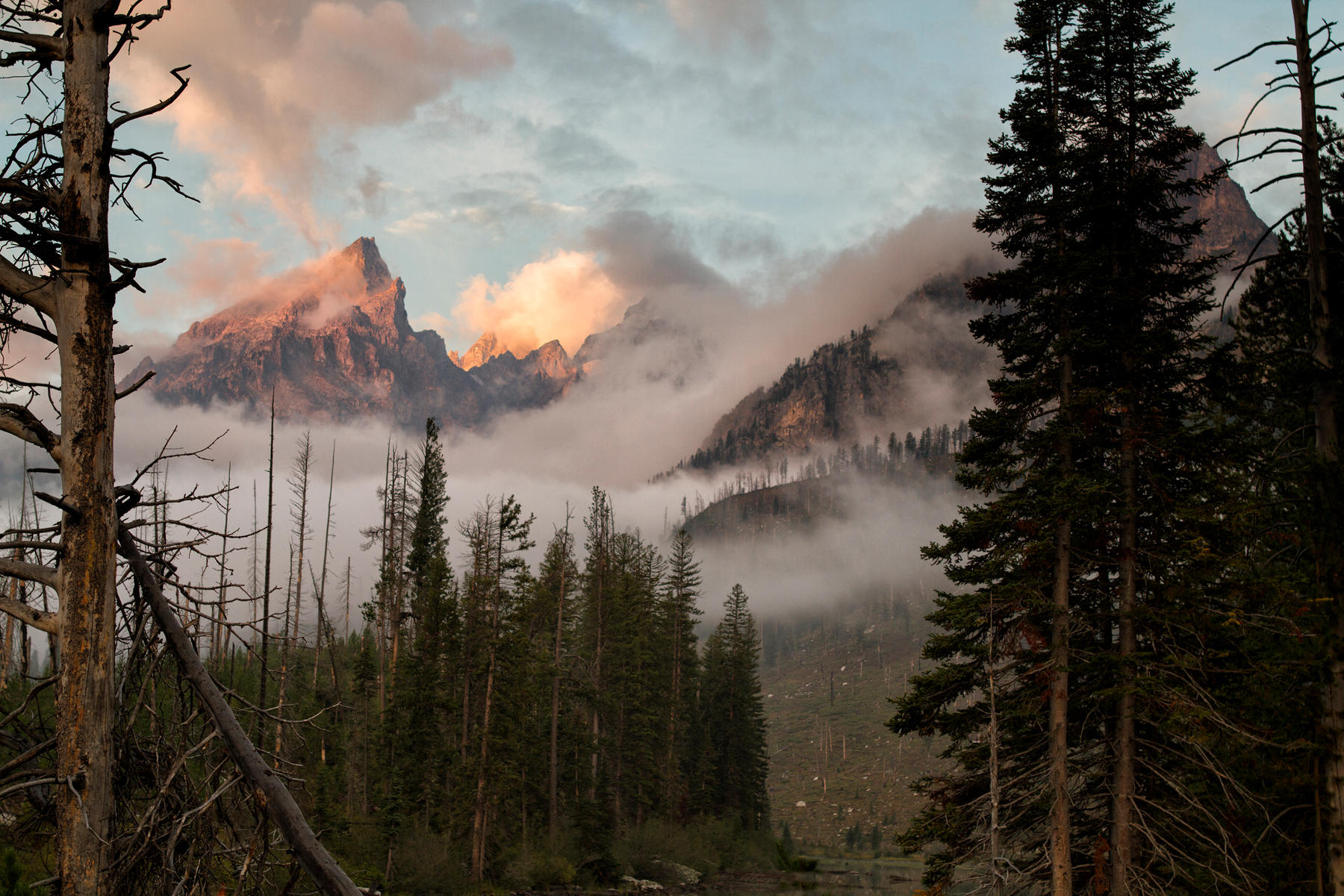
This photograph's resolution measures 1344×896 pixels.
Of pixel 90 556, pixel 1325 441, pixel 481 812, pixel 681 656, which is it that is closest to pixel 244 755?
pixel 90 556

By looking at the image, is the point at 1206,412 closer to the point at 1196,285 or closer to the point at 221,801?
the point at 1196,285

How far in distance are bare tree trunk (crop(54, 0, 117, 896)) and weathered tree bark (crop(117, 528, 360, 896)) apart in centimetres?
17

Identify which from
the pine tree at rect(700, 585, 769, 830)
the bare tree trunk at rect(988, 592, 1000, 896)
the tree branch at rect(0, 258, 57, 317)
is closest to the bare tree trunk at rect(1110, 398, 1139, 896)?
the bare tree trunk at rect(988, 592, 1000, 896)

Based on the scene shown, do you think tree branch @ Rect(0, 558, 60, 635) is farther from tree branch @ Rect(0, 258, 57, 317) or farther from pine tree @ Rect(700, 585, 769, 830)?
pine tree @ Rect(700, 585, 769, 830)

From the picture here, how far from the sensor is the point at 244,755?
355 cm

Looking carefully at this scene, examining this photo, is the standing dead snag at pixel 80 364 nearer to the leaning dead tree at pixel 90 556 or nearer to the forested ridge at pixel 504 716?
the leaning dead tree at pixel 90 556

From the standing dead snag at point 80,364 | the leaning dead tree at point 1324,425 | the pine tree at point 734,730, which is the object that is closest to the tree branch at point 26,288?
the standing dead snag at point 80,364

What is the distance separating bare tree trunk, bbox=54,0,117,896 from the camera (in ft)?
11.9

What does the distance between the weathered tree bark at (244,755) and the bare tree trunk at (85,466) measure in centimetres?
17

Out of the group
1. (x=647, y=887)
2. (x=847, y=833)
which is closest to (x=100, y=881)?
(x=647, y=887)

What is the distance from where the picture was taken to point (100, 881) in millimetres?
3611

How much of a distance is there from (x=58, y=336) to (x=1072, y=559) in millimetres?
16356

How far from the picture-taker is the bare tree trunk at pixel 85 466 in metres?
3.62

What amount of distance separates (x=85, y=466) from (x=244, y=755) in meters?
1.49
